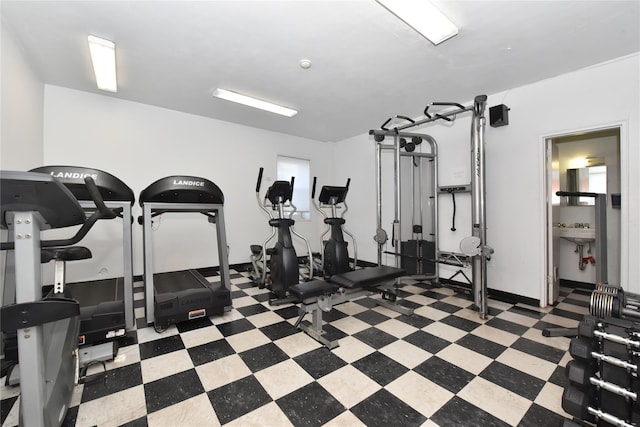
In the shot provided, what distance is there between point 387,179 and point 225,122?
3.32 m

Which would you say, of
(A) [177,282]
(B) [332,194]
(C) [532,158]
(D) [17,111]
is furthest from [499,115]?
(D) [17,111]

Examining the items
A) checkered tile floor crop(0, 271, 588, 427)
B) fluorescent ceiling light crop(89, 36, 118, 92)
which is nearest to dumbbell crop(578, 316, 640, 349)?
checkered tile floor crop(0, 271, 588, 427)

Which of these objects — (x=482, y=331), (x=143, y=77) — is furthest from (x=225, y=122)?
(x=482, y=331)

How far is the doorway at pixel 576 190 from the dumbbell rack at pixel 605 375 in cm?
234

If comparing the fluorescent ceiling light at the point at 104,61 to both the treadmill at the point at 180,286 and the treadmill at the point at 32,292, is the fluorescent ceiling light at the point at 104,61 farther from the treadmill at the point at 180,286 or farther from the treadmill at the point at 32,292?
the treadmill at the point at 32,292

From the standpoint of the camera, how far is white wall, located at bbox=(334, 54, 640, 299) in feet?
8.53

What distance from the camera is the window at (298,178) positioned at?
18.6 ft

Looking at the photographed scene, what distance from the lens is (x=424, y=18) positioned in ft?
6.87

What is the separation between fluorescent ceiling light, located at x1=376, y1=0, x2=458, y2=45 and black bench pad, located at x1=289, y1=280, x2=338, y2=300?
91.9 inches

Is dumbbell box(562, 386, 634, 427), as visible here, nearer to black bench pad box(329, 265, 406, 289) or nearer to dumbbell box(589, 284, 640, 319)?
dumbbell box(589, 284, 640, 319)

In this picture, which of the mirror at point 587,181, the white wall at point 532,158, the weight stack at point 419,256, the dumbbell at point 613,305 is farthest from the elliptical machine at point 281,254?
the mirror at point 587,181

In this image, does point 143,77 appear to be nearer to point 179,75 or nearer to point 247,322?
point 179,75

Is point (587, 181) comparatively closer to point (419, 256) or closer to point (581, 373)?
point (419, 256)

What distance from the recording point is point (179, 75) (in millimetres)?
3111
